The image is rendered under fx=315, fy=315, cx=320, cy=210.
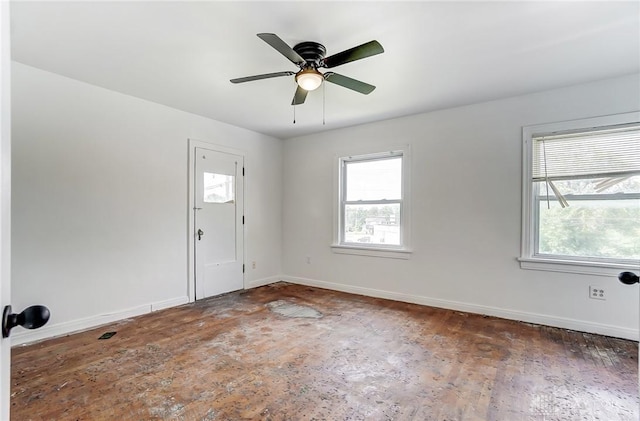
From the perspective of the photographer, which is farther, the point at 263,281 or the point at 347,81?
the point at 263,281

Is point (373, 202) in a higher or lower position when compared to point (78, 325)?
higher

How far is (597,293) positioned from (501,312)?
2.93ft

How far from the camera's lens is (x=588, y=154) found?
3.20 m

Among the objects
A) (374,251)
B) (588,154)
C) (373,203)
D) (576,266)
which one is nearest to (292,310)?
(374,251)

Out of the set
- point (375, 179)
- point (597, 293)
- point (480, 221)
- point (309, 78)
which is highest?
point (309, 78)

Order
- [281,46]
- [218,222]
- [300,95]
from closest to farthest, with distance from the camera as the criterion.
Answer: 1. [281,46]
2. [300,95]
3. [218,222]

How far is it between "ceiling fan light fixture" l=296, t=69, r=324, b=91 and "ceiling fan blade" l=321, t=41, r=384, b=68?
0.10 m

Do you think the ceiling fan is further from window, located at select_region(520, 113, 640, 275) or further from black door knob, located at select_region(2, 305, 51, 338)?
window, located at select_region(520, 113, 640, 275)

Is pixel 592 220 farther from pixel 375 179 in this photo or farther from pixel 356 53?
pixel 356 53

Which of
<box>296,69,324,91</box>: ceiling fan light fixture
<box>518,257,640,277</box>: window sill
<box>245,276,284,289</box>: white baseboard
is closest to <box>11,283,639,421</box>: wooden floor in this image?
<box>518,257,640,277</box>: window sill

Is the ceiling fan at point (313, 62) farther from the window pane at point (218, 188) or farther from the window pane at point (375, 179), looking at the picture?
the window pane at point (218, 188)

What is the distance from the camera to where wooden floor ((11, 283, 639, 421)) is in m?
1.94

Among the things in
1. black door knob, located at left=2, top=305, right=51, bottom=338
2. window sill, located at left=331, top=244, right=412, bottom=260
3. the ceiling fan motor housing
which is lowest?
window sill, located at left=331, top=244, right=412, bottom=260

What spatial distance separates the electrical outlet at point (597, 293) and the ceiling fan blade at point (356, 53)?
3.13 m
